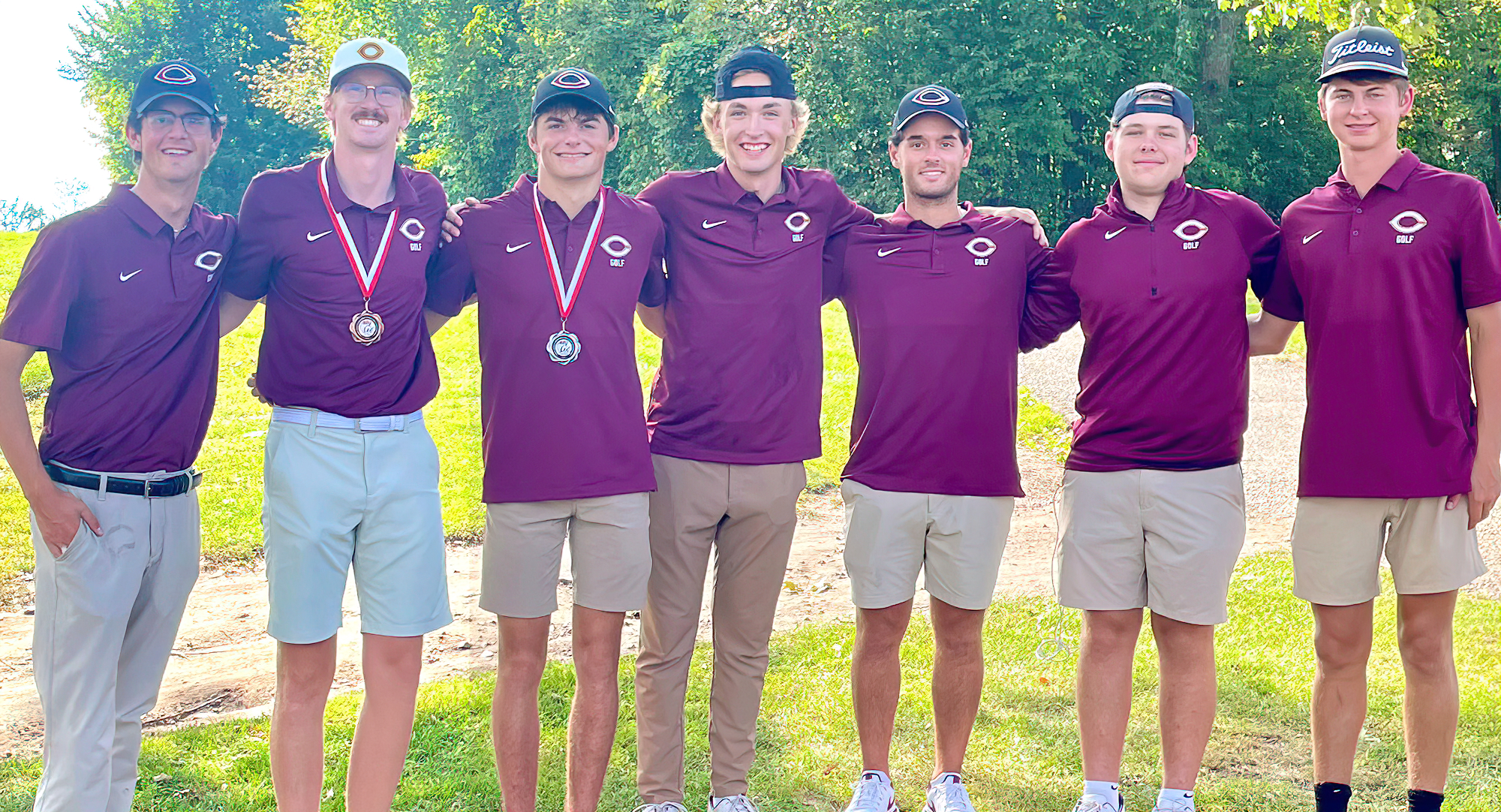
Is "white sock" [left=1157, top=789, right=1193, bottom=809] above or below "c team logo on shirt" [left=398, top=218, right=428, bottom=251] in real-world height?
below

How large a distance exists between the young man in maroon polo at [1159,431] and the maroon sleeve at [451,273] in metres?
2.21

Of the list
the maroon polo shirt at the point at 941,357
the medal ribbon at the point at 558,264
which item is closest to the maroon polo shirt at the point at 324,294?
the medal ribbon at the point at 558,264

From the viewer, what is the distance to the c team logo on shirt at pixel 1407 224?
439cm

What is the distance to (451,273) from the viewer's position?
15.1ft

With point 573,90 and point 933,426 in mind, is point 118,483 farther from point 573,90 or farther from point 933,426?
point 933,426

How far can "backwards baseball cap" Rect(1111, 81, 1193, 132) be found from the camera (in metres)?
4.73

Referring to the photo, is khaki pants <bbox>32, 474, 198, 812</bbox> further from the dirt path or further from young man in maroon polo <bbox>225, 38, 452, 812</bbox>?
the dirt path

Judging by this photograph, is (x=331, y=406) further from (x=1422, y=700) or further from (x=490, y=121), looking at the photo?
(x=490, y=121)

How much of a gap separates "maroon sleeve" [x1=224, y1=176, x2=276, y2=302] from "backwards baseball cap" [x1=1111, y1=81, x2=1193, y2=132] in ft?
9.85

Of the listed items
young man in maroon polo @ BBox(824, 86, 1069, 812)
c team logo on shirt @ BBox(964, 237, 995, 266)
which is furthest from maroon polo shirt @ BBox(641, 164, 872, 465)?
c team logo on shirt @ BBox(964, 237, 995, 266)

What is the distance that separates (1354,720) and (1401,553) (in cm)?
65

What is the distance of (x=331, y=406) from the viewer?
425cm

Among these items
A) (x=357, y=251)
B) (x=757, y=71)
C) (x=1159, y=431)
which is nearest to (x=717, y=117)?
(x=757, y=71)

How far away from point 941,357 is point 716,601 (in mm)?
1298
